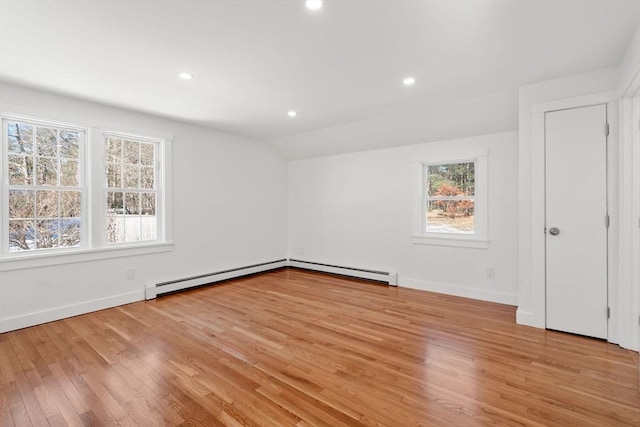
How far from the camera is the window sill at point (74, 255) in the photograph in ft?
10.3

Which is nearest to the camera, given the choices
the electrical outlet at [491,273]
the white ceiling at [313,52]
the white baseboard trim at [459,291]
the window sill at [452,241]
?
the white ceiling at [313,52]

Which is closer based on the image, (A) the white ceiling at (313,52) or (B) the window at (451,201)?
(A) the white ceiling at (313,52)

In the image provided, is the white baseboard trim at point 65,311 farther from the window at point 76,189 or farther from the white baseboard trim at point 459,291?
the white baseboard trim at point 459,291

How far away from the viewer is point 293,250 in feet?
20.7

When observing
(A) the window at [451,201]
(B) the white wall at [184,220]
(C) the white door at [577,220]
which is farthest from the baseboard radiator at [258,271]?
(C) the white door at [577,220]

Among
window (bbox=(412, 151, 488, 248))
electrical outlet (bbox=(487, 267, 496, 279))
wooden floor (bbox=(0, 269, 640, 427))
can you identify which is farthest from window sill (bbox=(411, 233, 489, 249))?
wooden floor (bbox=(0, 269, 640, 427))

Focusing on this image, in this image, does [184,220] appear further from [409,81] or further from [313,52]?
[409,81]

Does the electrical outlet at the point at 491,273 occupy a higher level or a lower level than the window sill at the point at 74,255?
lower

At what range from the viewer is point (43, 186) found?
133 inches

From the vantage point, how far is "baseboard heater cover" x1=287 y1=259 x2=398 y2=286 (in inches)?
190

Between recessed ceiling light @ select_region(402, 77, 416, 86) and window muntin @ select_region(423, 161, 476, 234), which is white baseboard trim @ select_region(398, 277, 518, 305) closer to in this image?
window muntin @ select_region(423, 161, 476, 234)

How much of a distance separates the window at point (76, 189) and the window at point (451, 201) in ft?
12.6

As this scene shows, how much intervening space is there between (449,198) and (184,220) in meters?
3.97

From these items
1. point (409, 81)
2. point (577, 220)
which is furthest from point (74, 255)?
point (577, 220)
